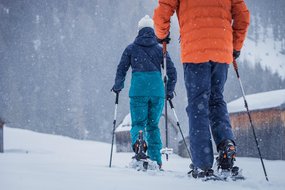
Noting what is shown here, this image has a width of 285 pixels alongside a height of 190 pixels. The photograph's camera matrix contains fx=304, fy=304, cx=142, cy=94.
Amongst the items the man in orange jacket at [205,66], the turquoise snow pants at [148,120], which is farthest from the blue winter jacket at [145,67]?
the man in orange jacket at [205,66]

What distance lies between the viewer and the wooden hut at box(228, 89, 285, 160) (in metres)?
11.6

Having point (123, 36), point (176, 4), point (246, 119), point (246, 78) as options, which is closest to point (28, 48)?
point (123, 36)

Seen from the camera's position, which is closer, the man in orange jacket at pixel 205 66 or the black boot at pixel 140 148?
the man in orange jacket at pixel 205 66

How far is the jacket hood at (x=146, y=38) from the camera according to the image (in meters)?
5.16

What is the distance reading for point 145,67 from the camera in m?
5.04

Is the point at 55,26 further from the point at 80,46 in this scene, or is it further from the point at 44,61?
the point at 44,61

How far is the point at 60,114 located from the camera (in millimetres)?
56844

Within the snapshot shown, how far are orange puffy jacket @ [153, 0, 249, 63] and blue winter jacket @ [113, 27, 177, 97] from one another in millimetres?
1695

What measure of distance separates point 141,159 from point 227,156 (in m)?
1.80

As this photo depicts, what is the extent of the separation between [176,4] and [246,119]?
1074cm

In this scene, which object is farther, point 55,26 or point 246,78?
point 55,26

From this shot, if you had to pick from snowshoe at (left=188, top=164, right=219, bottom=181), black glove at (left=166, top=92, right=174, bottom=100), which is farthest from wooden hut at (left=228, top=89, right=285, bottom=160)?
snowshoe at (left=188, top=164, right=219, bottom=181)

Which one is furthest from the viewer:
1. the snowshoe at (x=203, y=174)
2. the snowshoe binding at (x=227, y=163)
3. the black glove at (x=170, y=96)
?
the black glove at (x=170, y=96)

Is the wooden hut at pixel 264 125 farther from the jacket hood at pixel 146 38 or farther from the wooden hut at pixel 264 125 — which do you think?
the jacket hood at pixel 146 38
